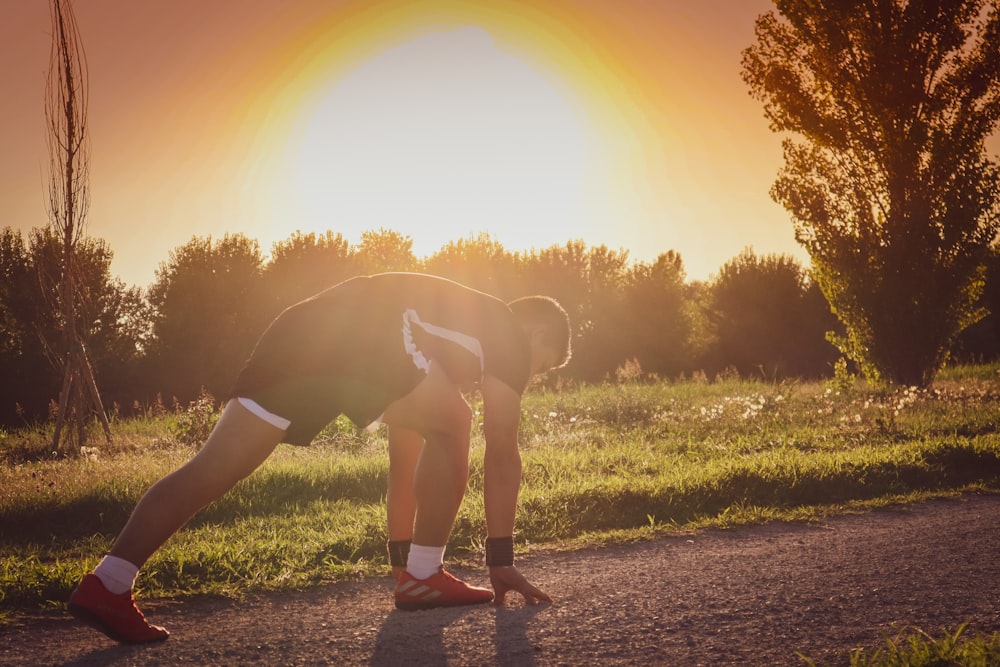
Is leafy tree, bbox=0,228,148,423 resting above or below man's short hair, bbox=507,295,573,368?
above

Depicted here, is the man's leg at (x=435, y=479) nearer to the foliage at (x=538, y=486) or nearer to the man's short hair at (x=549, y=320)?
the man's short hair at (x=549, y=320)

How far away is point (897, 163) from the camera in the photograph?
56.4 ft

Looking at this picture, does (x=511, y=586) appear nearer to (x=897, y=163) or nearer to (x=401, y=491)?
(x=401, y=491)

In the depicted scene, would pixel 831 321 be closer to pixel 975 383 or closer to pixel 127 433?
pixel 975 383

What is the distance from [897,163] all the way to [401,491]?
51.4 feet

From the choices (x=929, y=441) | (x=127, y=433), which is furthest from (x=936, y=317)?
(x=127, y=433)

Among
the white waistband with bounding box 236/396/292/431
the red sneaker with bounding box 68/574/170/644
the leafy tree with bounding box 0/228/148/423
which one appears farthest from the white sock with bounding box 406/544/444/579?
the leafy tree with bounding box 0/228/148/423

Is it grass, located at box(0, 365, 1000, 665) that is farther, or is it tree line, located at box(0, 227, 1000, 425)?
tree line, located at box(0, 227, 1000, 425)

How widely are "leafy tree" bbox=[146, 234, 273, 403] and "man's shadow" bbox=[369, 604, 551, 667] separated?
1190 inches

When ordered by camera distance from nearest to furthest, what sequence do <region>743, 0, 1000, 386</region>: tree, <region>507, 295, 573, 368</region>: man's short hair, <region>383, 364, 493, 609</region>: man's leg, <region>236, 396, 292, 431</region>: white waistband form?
<region>236, 396, 292, 431</region>: white waistband → <region>383, 364, 493, 609</region>: man's leg → <region>507, 295, 573, 368</region>: man's short hair → <region>743, 0, 1000, 386</region>: tree

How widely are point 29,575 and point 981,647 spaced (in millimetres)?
4425

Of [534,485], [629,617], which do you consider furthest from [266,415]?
[534,485]

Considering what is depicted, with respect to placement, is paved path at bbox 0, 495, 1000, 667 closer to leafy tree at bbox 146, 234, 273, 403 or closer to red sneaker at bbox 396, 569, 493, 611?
red sneaker at bbox 396, 569, 493, 611

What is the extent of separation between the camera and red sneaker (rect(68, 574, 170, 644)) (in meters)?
3.39
